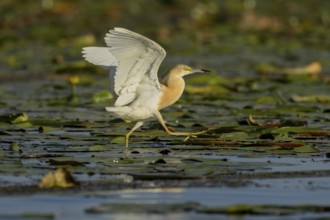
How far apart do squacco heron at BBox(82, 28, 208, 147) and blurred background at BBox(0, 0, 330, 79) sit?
686 centimetres

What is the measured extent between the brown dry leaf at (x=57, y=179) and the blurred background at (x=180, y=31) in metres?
9.10

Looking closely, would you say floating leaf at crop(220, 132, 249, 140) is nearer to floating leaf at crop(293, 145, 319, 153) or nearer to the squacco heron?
the squacco heron

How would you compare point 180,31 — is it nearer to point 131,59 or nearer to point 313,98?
point 313,98

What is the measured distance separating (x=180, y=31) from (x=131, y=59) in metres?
14.8

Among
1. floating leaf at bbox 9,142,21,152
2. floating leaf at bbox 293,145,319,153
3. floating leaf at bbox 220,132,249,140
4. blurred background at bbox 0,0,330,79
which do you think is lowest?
floating leaf at bbox 9,142,21,152

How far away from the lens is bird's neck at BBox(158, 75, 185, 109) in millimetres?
9477

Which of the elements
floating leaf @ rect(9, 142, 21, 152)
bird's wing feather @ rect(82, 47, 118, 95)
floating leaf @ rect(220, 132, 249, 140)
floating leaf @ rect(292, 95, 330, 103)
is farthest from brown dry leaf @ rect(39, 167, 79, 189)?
floating leaf @ rect(292, 95, 330, 103)

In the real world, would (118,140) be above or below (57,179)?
above

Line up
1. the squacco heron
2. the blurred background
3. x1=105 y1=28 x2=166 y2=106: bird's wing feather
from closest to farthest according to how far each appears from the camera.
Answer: x1=105 y1=28 x2=166 y2=106: bird's wing feather
the squacco heron
the blurred background

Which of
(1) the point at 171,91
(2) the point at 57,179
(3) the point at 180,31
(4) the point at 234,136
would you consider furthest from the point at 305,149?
(3) the point at 180,31

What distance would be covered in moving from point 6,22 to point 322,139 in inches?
581

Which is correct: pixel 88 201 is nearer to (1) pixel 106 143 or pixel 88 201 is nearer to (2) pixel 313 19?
(1) pixel 106 143

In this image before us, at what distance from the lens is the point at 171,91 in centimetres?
952

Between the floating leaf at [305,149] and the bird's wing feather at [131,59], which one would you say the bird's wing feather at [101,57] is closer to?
the bird's wing feather at [131,59]
